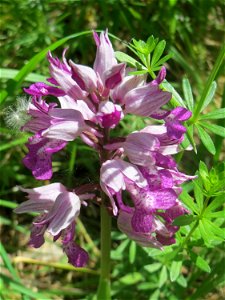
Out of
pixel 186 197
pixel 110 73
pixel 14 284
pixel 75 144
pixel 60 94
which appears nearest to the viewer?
pixel 110 73

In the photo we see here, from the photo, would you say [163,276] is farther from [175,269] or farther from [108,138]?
[108,138]

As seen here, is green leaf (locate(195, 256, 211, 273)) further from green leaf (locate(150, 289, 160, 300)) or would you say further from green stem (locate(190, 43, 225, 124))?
green leaf (locate(150, 289, 160, 300))

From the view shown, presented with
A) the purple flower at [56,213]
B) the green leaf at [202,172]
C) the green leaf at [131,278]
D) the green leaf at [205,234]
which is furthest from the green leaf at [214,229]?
the green leaf at [131,278]

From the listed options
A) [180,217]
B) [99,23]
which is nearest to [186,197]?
[180,217]

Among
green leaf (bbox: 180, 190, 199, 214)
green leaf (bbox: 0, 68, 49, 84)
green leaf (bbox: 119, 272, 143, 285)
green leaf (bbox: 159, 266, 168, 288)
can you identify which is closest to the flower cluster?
green leaf (bbox: 180, 190, 199, 214)

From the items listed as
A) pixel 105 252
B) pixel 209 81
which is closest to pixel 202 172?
pixel 209 81

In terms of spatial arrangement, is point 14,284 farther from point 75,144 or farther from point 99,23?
point 99,23

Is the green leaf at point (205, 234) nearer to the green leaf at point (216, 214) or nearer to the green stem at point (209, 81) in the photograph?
the green leaf at point (216, 214)
